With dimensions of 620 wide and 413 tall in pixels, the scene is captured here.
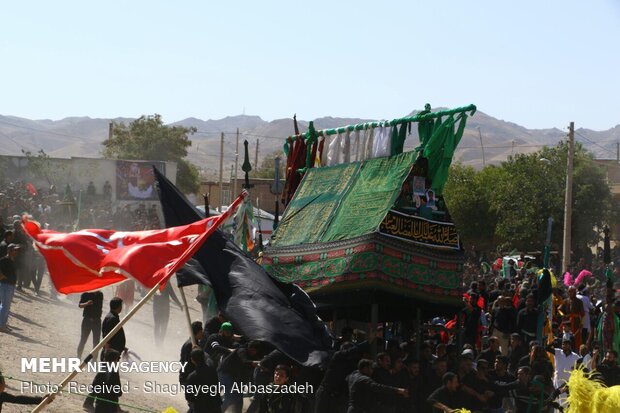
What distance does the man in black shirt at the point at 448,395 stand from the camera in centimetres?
1253

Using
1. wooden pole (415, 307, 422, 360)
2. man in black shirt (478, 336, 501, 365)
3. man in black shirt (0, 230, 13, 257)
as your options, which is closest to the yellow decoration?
man in black shirt (478, 336, 501, 365)

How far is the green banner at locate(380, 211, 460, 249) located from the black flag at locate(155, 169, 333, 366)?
1.74 m

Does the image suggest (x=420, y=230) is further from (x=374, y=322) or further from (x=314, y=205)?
(x=314, y=205)

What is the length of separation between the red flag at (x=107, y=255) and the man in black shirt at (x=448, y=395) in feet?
10.6

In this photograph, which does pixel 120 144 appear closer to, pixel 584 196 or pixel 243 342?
pixel 584 196

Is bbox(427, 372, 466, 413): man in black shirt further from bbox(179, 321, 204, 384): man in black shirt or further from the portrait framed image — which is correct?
the portrait framed image

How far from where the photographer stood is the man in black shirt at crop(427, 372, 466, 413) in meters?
12.5

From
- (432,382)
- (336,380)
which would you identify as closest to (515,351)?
(432,382)

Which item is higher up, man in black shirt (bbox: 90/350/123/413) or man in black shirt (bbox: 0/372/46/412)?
man in black shirt (bbox: 0/372/46/412)

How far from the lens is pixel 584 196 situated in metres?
46.6

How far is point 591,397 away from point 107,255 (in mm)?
5772

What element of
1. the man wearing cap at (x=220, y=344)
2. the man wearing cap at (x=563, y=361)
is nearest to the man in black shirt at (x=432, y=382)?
the man wearing cap at (x=220, y=344)

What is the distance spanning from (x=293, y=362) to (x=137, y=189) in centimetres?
3565

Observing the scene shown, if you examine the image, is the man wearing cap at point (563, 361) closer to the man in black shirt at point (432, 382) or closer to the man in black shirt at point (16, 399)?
the man in black shirt at point (432, 382)
